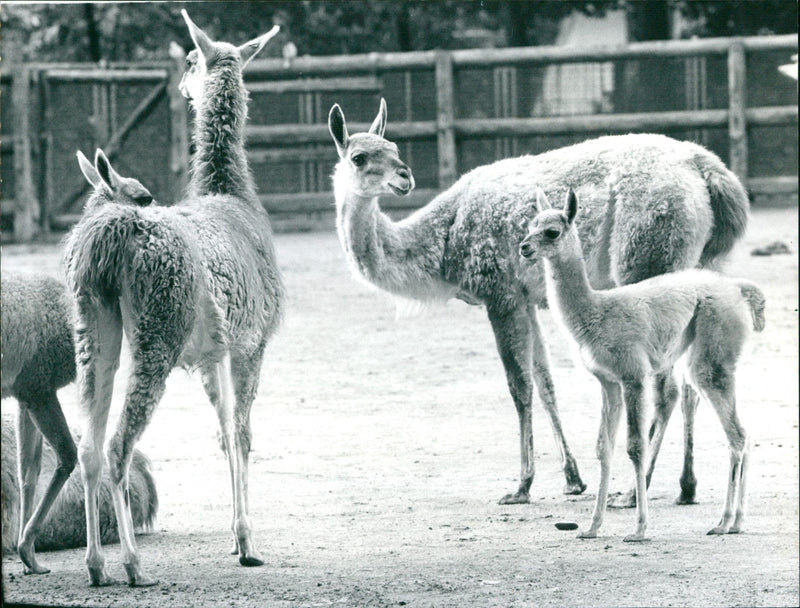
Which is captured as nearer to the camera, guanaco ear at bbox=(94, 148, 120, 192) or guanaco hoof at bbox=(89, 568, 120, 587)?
guanaco hoof at bbox=(89, 568, 120, 587)

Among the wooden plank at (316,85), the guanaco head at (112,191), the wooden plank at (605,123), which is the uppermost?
the wooden plank at (316,85)

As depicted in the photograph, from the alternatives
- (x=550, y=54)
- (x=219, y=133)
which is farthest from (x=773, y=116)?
(x=219, y=133)

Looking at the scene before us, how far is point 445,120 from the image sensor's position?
5.42m

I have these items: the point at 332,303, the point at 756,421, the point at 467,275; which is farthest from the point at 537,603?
the point at 332,303

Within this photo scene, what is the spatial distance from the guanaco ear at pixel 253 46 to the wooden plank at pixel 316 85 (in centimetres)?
33

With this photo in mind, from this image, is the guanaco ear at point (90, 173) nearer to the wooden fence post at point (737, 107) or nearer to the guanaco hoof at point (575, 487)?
the guanaco hoof at point (575, 487)

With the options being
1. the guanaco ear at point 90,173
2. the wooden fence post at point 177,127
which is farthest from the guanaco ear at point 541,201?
the guanaco ear at point 90,173

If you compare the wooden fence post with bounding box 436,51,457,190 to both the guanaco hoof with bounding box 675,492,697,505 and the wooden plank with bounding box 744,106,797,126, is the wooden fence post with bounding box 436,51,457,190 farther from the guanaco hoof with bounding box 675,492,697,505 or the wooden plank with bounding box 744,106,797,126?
the guanaco hoof with bounding box 675,492,697,505

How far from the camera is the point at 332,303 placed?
6.55 m

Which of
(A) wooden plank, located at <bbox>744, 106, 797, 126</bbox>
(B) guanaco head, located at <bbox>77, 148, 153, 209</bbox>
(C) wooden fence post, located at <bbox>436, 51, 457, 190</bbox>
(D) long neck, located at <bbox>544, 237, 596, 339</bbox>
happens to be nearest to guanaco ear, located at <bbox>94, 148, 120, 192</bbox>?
A: (B) guanaco head, located at <bbox>77, 148, 153, 209</bbox>

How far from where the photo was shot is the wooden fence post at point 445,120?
535cm

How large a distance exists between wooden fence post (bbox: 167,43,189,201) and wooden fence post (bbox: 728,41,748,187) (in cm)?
207

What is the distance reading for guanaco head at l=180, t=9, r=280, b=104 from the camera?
4.62 metres

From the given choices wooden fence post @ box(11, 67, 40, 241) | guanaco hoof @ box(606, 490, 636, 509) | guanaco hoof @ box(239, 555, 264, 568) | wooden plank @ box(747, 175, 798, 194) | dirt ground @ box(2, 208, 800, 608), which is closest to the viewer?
dirt ground @ box(2, 208, 800, 608)
